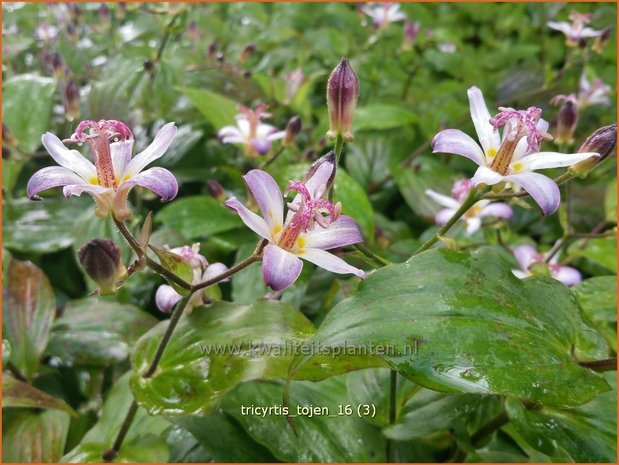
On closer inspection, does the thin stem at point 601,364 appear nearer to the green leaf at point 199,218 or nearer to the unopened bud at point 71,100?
the green leaf at point 199,218

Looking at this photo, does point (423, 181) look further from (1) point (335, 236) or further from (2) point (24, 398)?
(2) point (24, 398)

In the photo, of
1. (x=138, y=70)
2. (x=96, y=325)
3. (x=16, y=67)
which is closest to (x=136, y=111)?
(x=138, y=70)

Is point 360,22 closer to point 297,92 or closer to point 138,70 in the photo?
point 297,92

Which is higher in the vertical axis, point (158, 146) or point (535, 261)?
point (158, 146)

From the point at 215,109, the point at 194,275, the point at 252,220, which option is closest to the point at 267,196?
the point at 252,220

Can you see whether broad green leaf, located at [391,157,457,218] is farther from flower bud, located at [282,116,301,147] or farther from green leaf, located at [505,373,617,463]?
green leaf, located at [505,373,617,463]

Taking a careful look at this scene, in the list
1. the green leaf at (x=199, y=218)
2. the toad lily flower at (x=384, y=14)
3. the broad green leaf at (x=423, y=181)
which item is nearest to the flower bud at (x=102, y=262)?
the green leaf at (x=199, y=218)
